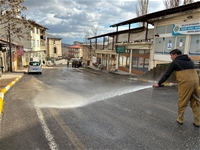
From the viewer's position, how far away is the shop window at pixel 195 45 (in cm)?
Result: 1353

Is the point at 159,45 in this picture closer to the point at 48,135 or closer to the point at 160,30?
the point at 160,30

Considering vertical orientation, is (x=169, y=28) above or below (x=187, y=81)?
above

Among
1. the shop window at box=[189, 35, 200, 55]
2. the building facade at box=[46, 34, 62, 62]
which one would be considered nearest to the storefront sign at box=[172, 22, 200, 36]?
→ the shop window at box=[189, 35, 200, 55]

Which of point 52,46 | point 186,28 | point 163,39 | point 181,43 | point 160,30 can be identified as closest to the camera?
point 186,28

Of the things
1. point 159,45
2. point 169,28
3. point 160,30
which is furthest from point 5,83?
point 160,30

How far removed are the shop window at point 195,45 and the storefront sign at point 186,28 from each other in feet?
1.75

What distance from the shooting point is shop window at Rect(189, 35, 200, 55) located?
13.5m

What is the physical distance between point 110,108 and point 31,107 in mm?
2830

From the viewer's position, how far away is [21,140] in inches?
137

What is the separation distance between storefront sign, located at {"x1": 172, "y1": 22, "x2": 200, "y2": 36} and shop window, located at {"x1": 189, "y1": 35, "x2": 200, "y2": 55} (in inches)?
21.0

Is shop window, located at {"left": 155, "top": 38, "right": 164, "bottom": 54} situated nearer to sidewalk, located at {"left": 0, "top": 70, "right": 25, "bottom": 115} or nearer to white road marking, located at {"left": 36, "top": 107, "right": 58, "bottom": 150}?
sidewalk, located at {"left": 0, "top": 70, "right": 25, "bottom": 115}

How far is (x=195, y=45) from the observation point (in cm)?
1377

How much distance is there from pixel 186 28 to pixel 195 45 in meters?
1.77

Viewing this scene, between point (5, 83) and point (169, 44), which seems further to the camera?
point (169, 44)
